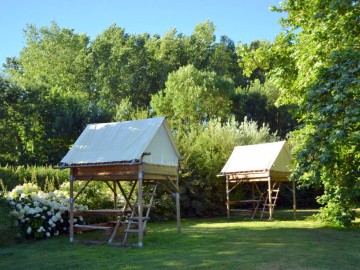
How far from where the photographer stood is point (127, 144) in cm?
1080

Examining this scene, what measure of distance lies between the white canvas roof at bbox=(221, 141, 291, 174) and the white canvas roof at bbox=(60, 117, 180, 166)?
6865 mm

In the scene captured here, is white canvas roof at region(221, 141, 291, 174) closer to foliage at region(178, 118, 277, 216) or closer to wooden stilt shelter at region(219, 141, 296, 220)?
wooden stilt shelter at region(219, 141, 296, 220)

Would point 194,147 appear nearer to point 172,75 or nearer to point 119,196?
point 119,196

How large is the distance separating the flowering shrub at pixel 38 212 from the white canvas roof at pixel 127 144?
6.46 feet

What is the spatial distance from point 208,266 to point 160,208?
1109 cm

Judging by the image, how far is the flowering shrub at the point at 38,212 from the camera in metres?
11.8

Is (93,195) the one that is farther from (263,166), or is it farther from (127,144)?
(263,166)

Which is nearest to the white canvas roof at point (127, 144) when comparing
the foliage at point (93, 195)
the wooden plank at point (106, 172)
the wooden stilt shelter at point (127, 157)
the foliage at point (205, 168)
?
the wooden stilt shelter at point (127, 157)

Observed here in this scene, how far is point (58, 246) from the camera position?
10.5 m

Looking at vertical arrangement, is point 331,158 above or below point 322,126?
below

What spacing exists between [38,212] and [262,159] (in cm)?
983

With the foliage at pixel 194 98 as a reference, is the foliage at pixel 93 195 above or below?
below

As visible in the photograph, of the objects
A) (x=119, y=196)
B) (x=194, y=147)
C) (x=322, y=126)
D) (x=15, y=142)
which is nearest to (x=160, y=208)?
(x=119, y=196)

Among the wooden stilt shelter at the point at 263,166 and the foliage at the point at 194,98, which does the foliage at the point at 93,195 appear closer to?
the wooden stilt shelter at the point at 263,166
